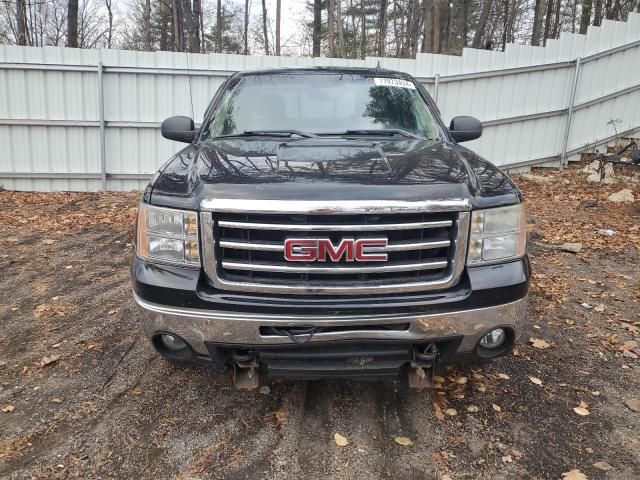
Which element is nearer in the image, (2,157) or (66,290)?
(66,290)

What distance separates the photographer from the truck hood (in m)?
2.22

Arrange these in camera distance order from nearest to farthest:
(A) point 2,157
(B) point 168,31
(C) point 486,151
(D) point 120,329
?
(D) point 120,329 → (A) point 2,157 → (C) point 486,151 → (B) point 168,31

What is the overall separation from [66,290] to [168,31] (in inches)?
1201

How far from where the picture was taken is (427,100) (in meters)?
3.94

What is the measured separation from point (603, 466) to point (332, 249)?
1692mm

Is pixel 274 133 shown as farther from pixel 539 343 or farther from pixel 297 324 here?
pixel 539 343

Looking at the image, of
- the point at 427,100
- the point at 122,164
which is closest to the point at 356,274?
the point at 427,100

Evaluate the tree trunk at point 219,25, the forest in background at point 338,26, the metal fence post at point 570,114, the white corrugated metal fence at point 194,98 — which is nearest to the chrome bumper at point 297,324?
the white corrugated metal fence at point 194,98

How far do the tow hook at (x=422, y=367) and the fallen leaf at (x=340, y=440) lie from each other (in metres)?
0.44

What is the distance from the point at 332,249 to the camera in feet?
7.20

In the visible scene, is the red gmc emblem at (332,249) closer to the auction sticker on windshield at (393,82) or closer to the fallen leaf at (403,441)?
the fallen leaf at (403,441)

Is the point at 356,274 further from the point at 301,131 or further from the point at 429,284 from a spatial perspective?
the point at 301,131

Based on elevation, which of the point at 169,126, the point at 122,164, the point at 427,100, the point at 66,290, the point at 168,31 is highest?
the point at 168,31

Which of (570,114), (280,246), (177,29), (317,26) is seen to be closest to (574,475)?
(280,246)
